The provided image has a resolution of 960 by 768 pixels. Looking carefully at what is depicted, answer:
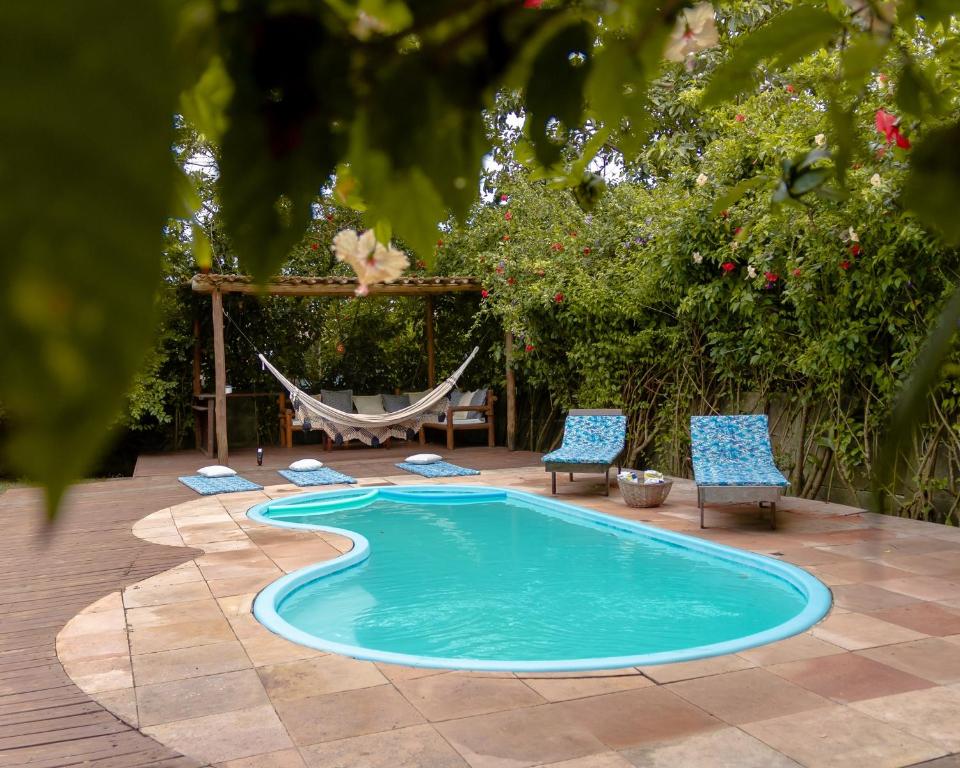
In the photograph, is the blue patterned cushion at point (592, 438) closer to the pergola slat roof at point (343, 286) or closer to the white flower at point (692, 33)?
the pergola slat roof at point (343, 286)

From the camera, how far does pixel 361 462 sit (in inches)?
380

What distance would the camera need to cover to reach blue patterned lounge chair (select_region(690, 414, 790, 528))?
5.48 metres

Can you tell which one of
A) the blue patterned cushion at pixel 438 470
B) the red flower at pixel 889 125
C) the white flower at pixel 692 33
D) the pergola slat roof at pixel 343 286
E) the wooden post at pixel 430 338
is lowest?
the blue patterned cushion at pixel 438 470

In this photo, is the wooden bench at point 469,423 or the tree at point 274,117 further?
the wooden bench at point 469,423

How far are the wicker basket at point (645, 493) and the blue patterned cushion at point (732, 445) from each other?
0.30 metres

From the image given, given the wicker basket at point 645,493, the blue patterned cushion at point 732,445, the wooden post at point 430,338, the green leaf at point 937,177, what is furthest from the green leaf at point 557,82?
the wooden post at point 430,338

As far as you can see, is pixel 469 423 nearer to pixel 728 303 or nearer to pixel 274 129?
pixel 728 303

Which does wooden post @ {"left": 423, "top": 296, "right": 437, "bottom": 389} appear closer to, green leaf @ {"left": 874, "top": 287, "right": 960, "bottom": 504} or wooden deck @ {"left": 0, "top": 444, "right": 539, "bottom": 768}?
wooden deck @ {"left": 0, "top": 444, "right": 539, "bottom": 768}

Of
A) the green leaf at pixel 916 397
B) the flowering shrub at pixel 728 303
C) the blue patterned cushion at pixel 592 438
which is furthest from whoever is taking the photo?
the blue patterned cushion at pixel 592 438

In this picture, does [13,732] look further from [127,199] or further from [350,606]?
[127,199]

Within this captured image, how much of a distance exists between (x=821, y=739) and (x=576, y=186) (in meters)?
2.22

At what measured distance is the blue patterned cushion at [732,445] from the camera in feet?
19.9

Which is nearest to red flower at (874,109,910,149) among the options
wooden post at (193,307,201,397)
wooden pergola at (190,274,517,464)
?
wooden pergola at (190,274,517,464)

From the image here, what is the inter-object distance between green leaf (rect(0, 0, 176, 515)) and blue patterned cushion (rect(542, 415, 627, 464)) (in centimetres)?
710
